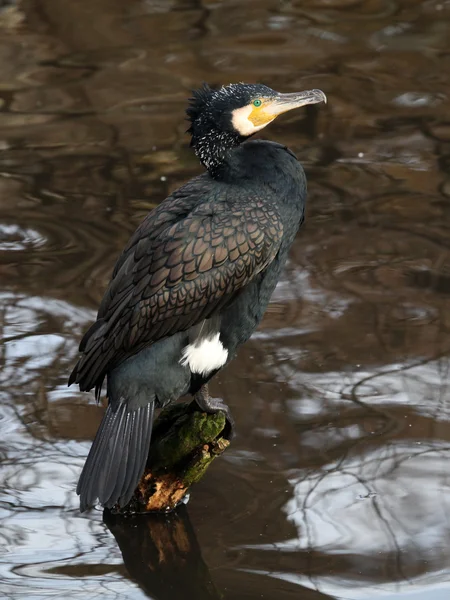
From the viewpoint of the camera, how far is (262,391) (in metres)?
4.71

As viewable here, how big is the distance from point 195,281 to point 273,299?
1.78 m

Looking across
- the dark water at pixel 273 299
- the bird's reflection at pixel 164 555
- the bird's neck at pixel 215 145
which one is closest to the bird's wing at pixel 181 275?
the bird's neck at pixel 215 145

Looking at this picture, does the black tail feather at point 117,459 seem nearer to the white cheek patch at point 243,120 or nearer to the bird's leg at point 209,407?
the bird's leg at point 209,407

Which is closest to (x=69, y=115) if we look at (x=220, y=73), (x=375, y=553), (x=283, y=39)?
(x=220, y=73)

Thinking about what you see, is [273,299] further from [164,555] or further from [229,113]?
[164,555]

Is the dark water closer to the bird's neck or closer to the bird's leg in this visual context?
the bird's leg

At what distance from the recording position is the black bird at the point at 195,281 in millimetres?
3666

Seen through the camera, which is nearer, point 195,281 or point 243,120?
point 195,281

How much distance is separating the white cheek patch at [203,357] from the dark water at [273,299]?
534 mm

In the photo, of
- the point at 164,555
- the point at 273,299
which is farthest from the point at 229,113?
the point at 273,299

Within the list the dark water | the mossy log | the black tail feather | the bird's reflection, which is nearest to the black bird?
the black tail feather

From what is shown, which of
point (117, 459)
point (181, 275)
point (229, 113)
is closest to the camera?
point (117, 459)

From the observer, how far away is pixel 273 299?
546cm

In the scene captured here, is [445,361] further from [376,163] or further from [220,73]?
[220,73]
